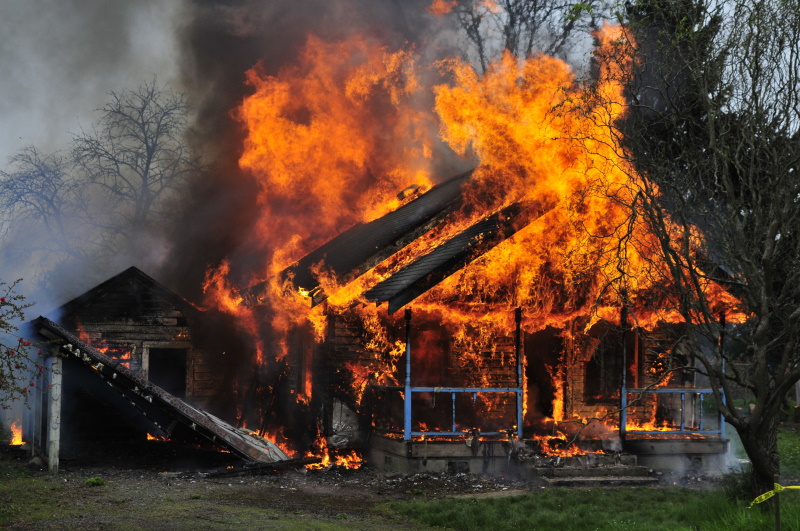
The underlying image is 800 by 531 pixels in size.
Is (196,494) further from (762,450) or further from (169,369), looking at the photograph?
(169,369)

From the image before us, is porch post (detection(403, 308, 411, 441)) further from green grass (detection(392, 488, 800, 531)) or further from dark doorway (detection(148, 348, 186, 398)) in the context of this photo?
dark doorway (detection(148, 348, 186, 398))

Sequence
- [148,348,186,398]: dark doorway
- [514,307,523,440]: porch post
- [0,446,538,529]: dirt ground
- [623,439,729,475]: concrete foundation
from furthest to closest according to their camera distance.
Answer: [148,348,186,398]: dark doorway
[623,439,729,475]: concrete foundation
[514,307,523,440]: porch post
[0,446,538,529]: dirt ground

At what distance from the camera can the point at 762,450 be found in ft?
28.3

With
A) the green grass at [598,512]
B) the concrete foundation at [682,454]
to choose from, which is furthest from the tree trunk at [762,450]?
the concrete foundation at [682,454]

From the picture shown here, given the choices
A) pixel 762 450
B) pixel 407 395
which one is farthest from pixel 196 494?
pixel 762 450

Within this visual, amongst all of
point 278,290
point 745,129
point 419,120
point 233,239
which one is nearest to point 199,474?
point 278,290

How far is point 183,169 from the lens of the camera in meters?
32.5

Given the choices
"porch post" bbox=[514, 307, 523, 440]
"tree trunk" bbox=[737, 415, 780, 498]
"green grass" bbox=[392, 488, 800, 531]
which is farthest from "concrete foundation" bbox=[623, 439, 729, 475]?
"tree trunk" bbox=[737, 415, 780, 498]

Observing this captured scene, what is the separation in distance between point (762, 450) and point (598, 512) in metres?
2.29

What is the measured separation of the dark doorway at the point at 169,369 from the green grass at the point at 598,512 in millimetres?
10798

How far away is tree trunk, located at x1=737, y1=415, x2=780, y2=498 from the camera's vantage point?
8508mm

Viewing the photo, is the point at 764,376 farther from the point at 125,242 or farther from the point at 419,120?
the point at 125,242

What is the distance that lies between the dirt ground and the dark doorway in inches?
180

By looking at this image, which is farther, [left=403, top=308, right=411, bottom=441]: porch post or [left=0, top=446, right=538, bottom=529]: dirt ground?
[left=403, top=308, right=411, bottom=441]: porch post
